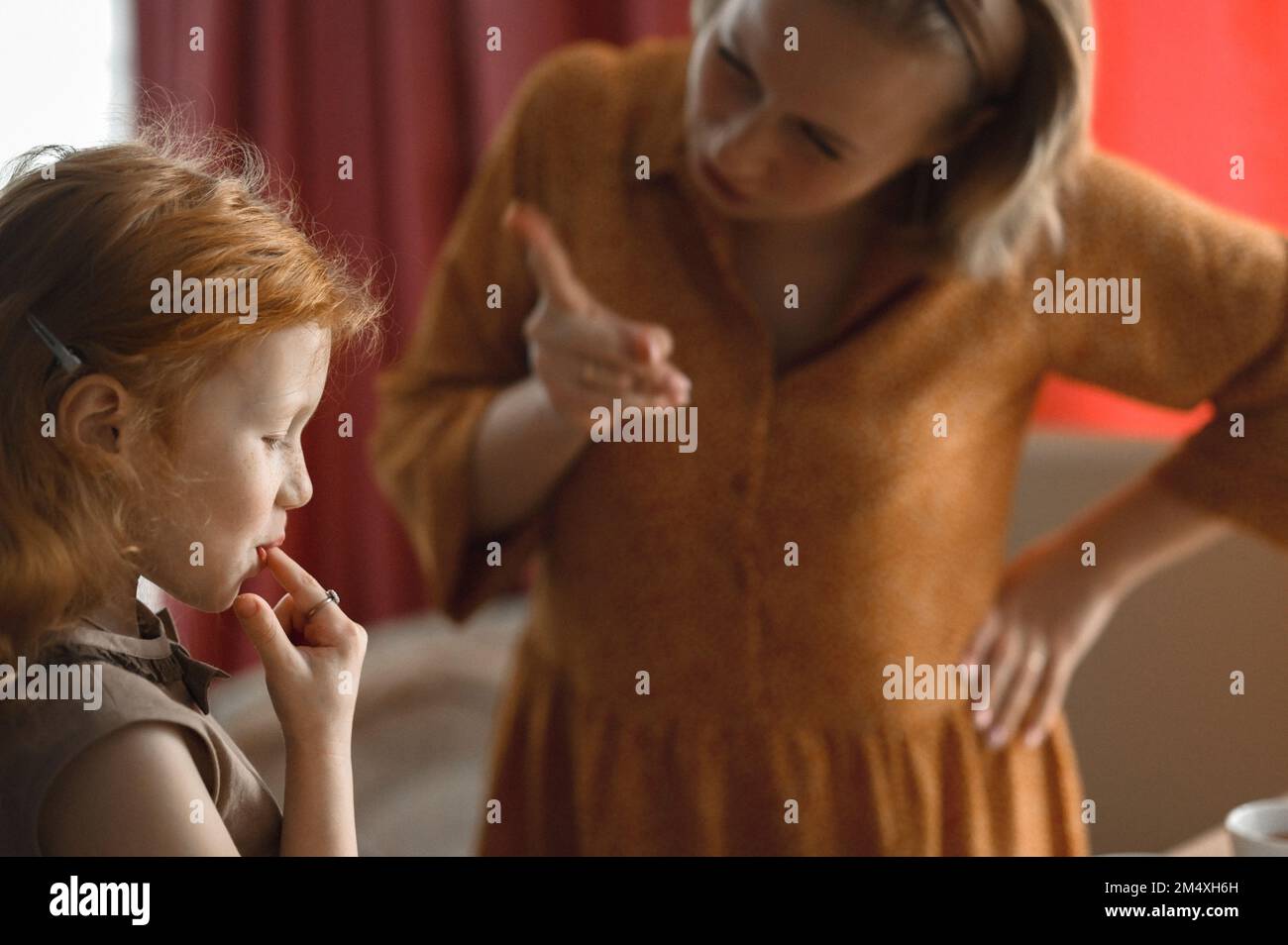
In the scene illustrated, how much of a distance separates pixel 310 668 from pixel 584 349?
257 mm

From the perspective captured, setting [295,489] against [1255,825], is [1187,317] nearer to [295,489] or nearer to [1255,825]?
[1255,825]

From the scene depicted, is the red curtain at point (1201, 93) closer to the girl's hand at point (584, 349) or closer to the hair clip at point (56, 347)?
the girl's hand at point (584, 349)

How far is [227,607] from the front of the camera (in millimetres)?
301

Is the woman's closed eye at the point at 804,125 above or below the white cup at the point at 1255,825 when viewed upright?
above

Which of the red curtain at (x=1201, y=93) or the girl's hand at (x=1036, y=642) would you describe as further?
the red curtain at (x=1201, y=93)

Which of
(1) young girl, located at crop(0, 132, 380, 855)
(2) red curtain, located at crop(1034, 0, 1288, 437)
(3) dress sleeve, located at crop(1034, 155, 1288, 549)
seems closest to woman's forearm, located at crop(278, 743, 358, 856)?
(1) young girl, located at crop(0, 132, 380, 855)

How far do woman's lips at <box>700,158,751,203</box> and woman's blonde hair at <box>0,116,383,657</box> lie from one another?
1.07ft

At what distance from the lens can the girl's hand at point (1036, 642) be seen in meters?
0.70

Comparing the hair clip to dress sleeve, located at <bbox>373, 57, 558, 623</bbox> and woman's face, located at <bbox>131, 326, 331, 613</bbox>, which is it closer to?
woman's face, located at <bbox>131, 326, 331, 613</bbox>

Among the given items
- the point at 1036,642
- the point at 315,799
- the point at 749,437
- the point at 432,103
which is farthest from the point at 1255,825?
the point at 432,103

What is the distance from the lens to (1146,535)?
0.71 metres

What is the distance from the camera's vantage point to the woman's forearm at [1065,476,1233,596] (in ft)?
2.32

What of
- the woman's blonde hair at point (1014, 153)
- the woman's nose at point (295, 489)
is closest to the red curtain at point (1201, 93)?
the woman's blonde hair at point (1014, 153)

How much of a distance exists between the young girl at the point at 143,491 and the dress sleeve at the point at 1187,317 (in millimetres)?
469
